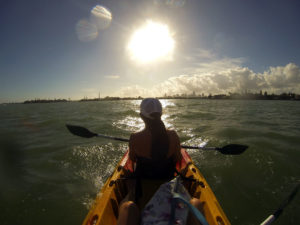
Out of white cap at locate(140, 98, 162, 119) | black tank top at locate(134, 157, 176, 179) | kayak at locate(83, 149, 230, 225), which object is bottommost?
kayak at locate(83, 149, 230, 225)

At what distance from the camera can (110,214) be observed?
2654 mm

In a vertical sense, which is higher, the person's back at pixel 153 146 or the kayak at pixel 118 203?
the person's back at pixel 153 146

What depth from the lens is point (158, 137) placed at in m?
2.73

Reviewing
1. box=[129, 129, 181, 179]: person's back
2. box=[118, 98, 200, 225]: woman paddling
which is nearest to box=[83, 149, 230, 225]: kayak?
box=[118, 98, 200, 225]: woman paddling

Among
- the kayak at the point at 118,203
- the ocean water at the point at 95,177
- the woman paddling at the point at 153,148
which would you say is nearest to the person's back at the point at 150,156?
the woman paddling at the point at 153,148

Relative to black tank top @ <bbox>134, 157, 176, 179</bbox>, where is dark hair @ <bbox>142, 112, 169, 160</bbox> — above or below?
above

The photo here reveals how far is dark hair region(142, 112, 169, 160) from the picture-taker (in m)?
2.68

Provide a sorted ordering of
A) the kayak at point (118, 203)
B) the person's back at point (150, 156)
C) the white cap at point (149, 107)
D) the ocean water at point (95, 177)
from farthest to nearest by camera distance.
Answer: the ocean water at point (95, 177) → the person's back at point (150, 156) → the white cap at point (149, 107) → the kayak at point (118, 203)

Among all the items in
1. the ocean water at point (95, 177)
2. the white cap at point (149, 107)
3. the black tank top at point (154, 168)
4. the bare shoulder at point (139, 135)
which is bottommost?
the ocean water at point (95, 177)

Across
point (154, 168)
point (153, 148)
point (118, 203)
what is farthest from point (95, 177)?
point (153, 148)

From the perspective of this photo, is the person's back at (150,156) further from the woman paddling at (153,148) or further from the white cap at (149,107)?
the white cap at (149,107)

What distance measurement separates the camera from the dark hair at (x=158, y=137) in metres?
2.68

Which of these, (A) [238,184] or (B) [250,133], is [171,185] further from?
(B) [250,133]

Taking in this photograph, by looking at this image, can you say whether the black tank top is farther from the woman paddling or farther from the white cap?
the white cap
